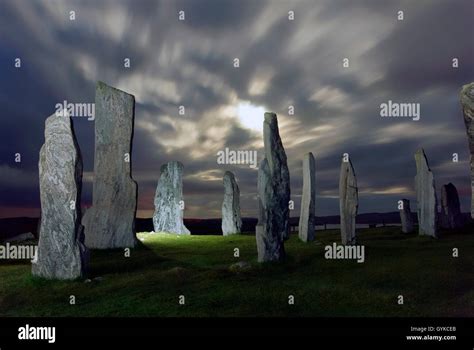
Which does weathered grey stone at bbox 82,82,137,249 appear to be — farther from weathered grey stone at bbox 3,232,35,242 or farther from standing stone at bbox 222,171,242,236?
standing stone at bbox 222,171,242,236

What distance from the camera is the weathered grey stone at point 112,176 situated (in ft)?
69.2

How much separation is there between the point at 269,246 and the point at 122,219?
7.72 m

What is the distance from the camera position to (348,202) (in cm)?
2070

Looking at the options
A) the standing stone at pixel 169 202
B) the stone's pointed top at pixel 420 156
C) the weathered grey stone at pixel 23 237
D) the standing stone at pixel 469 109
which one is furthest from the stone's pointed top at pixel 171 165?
the standing stone at pixel 469 109

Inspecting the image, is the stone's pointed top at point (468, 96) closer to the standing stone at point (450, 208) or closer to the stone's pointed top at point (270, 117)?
the stone's pointed top at point (270, 117)

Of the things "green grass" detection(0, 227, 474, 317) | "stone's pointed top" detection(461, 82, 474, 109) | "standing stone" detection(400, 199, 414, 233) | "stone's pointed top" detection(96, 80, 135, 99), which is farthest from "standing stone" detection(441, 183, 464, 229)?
"stone's pointed top" detection(461, 82, 474, 109)

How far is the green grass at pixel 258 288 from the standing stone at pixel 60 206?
1.68 feet

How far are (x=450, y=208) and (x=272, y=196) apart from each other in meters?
16.2

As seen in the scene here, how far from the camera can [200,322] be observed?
11125mm

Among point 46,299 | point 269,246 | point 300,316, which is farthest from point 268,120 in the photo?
point 46,299

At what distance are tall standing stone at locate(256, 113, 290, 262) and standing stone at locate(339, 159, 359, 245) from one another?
3.89m

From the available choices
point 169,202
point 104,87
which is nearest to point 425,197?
point 169,202

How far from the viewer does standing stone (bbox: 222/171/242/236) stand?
3180 centimetres

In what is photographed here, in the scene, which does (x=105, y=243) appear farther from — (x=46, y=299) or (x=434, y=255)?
(x=434, y=255)
